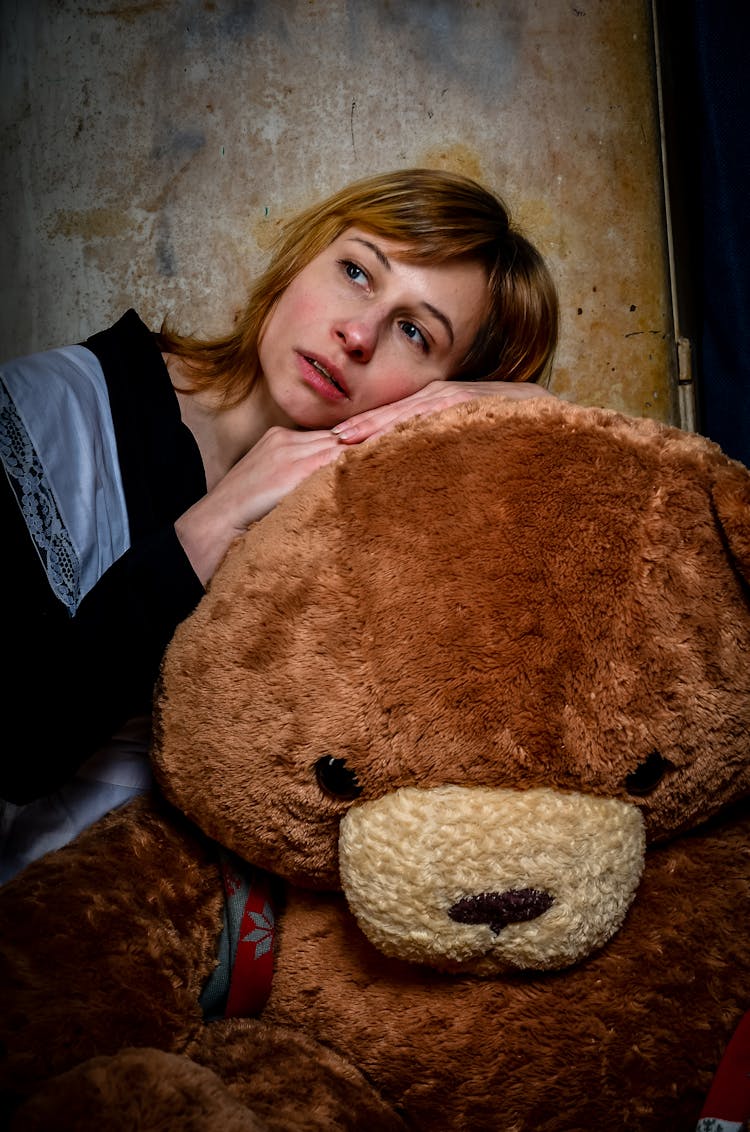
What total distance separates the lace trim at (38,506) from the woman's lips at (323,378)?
0.40 metres

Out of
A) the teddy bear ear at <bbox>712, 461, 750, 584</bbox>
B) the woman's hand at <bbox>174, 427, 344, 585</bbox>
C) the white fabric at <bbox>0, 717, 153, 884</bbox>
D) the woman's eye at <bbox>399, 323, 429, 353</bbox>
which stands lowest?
the white fabric at <bbox>0, 717, 153, 884</bbox>

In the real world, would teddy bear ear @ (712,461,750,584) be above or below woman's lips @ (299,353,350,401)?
above

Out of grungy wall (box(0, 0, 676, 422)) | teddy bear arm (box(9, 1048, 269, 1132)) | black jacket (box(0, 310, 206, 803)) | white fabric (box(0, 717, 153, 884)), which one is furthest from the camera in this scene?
grungy wall (box(0, 0, 676, 422))

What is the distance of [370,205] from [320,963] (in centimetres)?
107

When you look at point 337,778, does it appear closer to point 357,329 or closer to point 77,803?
point 77,803

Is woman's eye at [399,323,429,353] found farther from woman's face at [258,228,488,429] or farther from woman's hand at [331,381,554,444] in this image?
woman's hand at [331,381,554,444]

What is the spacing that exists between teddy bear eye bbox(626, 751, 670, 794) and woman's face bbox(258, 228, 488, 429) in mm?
747

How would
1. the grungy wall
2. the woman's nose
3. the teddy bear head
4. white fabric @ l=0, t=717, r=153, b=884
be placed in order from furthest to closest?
the grungy wall, the woman's nose, white fabric @ l=0, t=717, r=153, b=884, the teddy bear head

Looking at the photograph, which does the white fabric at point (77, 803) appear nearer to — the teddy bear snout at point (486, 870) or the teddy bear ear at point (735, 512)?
Result: the teddy bear snout at point (486, 870)

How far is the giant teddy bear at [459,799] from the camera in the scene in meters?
0.70

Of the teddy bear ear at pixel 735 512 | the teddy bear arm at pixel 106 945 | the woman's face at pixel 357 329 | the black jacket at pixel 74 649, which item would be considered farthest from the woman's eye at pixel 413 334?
the teddy bear arm at pixel 106 945

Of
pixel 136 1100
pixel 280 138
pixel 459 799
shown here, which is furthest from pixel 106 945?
pixel 280 138

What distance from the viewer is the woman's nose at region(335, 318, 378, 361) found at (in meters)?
1.26

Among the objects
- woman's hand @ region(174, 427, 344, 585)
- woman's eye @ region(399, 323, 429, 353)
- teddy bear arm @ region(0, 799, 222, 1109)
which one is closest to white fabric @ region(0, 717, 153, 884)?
teddy bear arm @ region(0, 799, 222, 1109)
